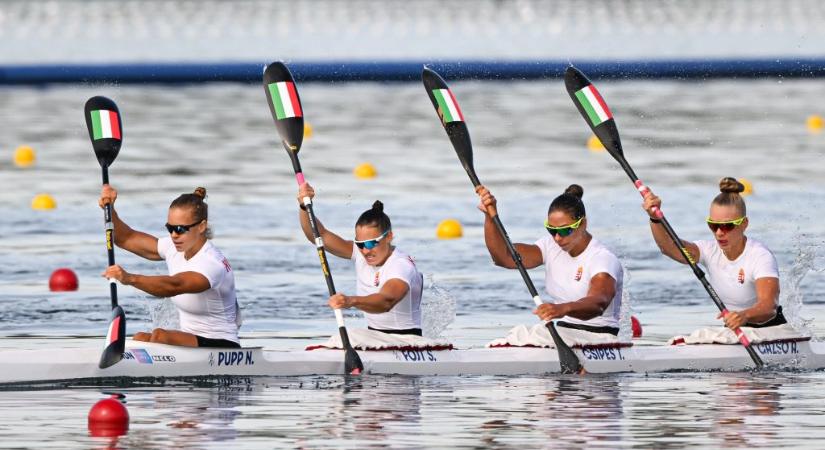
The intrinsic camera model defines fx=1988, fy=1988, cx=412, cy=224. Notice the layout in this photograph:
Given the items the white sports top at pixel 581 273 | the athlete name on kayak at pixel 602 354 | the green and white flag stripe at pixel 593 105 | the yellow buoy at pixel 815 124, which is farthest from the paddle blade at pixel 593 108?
the yellow buoy at pixel 815 124

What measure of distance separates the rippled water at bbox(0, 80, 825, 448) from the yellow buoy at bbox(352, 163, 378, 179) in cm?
16

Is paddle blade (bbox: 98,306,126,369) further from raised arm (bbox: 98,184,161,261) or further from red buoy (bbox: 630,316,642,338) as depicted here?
red buoy (bbox: 630,316,642,338)

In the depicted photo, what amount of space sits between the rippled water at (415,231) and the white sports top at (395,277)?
563 millimetres

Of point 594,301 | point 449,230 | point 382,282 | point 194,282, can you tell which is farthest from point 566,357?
point 449,230

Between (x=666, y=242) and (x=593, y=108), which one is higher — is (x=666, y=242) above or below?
below

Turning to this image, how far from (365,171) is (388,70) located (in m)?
22.7

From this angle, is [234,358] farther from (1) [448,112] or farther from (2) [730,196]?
(2) [730,196]

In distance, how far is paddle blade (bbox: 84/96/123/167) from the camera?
14.2m

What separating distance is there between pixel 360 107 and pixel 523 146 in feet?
34.2

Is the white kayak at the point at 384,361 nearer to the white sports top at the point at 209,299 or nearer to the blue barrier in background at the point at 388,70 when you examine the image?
the white sports top at the point at 209,299

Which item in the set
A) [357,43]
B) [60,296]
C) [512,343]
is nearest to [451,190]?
[60,296]

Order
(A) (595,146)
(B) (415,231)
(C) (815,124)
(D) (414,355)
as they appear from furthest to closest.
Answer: (C) (815,124) → (A) (595,146) → (B) (415,231) → (D) (414,355)

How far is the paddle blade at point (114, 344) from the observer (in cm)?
1245

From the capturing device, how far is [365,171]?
2803cm
